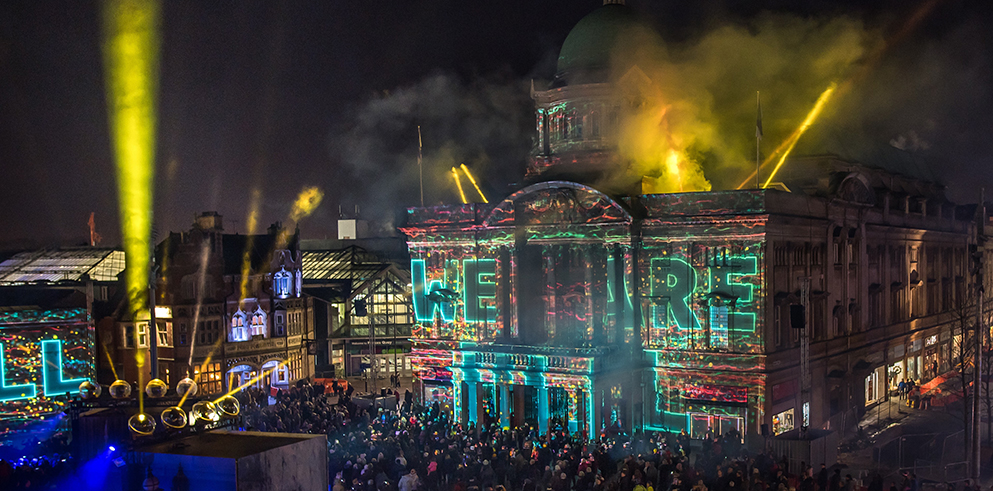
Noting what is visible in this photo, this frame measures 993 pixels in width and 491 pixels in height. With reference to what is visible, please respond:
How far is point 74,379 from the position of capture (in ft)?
148

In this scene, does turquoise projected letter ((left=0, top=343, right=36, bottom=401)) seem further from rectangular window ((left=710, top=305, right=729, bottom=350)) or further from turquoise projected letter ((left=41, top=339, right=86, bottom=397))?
rectangular window ((left=710, top=305, right=729, bottom=350))

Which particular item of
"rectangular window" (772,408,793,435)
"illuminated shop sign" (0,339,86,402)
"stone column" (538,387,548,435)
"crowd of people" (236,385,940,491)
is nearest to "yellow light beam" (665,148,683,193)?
"rectangular window" (772,408,793,435)

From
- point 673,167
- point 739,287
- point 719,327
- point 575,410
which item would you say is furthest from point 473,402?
point 673,167

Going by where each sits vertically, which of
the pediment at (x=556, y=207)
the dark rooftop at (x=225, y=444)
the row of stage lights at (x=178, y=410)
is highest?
the pediment at (x=556, y=207)

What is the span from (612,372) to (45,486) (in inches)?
876

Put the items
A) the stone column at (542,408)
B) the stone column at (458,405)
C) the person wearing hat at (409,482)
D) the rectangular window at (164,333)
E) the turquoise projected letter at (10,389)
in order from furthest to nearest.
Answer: the rectangular window at (164,333) → the turquoise projected letter at (10,389) → the stone column at (458,405) → the stone column at (542,408) → the person wearing hat at (409,482)

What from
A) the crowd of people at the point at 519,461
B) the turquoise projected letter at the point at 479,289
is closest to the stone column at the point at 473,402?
the turquoise projected letter at the point at 479,289

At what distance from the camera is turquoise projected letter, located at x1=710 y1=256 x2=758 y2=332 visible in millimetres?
35812

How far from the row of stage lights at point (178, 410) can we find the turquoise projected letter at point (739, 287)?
2235 cm

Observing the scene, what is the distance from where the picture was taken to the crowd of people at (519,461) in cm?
2428

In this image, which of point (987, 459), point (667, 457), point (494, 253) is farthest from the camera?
point (494, 253)

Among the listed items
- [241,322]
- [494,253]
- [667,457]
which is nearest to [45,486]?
[667,457]

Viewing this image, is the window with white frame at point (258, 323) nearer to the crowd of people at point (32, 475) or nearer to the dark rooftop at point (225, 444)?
the crowd of people at point (32, 475)

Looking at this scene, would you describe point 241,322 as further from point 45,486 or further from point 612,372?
point 45,486
